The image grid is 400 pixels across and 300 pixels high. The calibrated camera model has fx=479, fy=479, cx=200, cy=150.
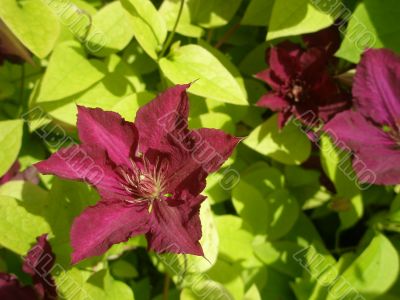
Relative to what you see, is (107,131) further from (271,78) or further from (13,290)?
(271,78)

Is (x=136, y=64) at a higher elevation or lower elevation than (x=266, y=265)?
higher

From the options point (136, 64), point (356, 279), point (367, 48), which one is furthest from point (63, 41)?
point (356, 279)

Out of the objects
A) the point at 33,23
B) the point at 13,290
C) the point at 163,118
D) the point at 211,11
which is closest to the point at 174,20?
the point at 211,11

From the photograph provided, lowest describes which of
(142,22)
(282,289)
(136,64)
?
(282,289)

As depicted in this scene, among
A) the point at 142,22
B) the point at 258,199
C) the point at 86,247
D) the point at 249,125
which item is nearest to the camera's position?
the point at 86,247

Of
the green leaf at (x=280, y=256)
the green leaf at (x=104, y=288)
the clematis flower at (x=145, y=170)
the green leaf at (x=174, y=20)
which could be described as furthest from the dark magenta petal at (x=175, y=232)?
the green leaf at (x=174, y=20)

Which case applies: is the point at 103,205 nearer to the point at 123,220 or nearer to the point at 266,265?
the point at 123,220

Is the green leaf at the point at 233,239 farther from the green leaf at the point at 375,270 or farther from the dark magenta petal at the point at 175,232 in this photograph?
the dark magenta petal at the point at 175,232
